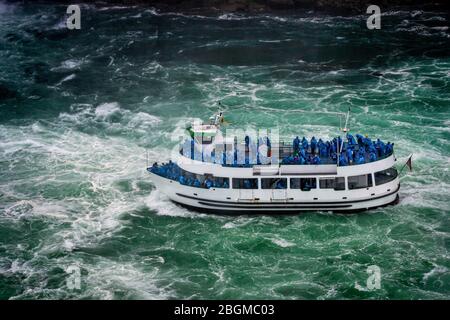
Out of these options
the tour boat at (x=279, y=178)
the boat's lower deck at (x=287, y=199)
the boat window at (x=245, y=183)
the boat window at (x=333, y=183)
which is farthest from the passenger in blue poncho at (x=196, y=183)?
the boat window at (x=333, y=183)

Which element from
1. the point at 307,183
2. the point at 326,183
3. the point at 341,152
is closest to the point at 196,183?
the point at 307,183

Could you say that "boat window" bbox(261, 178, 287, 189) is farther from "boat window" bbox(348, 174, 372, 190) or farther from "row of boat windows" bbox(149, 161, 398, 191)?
"boat window" bbox(348, 174, 372, 190)

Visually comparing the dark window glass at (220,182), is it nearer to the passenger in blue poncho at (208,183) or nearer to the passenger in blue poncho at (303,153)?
the passenger in blue poncho at (208,183)

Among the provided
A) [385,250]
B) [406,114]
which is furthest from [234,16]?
Result: [385,250]

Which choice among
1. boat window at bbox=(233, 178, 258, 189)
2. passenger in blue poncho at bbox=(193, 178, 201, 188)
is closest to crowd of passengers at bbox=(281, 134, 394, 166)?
boat window at bbox=(233, 178, 258, 189)

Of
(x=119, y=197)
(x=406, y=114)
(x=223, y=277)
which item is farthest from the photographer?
(x=406, y=114)
